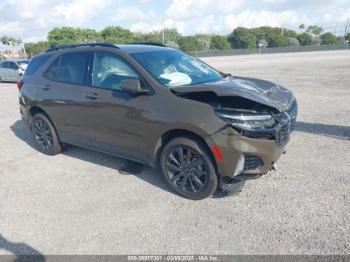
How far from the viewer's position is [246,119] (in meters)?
3.33

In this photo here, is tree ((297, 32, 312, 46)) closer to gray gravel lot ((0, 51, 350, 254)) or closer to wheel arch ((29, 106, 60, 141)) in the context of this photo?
gray gravel lot ((0, 51, 350, 254))

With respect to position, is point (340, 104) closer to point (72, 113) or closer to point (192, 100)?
point (192, 100)

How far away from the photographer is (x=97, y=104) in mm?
4406

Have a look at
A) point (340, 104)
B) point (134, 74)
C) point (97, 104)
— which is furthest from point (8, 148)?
point (340, 104)

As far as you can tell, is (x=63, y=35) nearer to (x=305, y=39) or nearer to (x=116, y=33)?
(x=116, y=33)

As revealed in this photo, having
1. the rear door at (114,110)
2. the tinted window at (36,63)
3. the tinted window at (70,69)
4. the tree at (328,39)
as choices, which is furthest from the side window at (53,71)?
the tree at (328,39)

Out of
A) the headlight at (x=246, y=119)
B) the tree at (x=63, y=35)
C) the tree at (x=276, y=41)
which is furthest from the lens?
the tree at (x=276, y=41)

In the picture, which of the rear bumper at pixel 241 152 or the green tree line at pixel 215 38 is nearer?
the rear bumper at pixel 241 152

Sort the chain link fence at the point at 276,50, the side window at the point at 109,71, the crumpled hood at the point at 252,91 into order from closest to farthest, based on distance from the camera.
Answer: the crumpled hood at the point at 252,91, the side window at the point at 109,71, the chain link fence at the point at 276,50

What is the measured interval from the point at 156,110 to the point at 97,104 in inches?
41.6

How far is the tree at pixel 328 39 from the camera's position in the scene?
238 ft

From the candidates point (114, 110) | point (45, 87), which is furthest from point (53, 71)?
point (114, 110)

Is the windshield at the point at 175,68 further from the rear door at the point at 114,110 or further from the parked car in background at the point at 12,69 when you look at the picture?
the parked car in background at the point at 12,69

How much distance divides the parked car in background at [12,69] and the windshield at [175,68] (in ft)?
51.6
